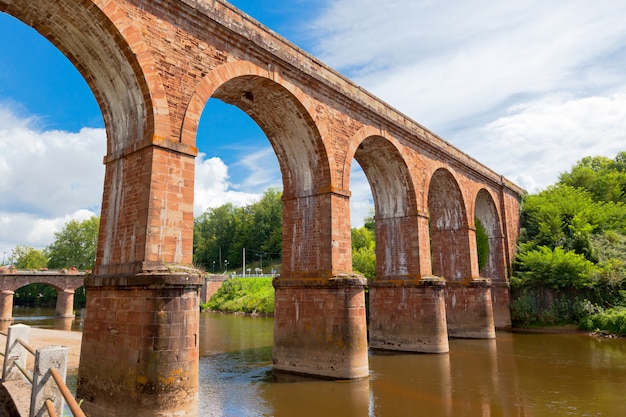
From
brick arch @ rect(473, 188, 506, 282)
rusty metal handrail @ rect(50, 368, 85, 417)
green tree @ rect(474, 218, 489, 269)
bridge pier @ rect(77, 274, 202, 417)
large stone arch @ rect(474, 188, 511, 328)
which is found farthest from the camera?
brick arch @ rect(473, 188, 506, 282)

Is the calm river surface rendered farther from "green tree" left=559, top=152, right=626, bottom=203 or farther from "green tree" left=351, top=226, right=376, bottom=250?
"green tree" left=351, top=226, right=376, bottom=250

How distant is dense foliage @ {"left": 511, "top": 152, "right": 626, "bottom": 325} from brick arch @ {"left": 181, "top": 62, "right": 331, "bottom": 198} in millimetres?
17497

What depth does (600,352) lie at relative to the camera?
1736 centimetres

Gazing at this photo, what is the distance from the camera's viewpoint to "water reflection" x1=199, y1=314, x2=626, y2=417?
9875mm

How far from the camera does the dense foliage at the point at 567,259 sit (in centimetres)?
2342

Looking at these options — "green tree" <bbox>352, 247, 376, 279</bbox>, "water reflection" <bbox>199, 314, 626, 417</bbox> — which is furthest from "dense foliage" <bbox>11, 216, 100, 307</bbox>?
"water reflection" <bbox>199, 314, 626, 417</bbox>

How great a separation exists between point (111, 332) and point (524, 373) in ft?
39.8

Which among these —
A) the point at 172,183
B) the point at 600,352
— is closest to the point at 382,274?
the point at 600,352

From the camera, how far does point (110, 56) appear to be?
9.17 meters

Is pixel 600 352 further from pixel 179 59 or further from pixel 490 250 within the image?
pixel 179 59

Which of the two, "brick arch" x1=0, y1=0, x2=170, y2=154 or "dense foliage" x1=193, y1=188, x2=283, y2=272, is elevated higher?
"dense foliage" x1=193, y1=188, x2=283, y2=272

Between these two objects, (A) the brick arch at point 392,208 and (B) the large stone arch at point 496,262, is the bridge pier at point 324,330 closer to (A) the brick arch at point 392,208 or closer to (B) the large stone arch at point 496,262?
(A) the brick arch at point 392,208

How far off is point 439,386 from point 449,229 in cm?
1165

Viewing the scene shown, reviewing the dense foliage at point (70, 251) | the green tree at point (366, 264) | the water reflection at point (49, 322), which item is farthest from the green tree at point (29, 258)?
the green tree at point (366, 264)
